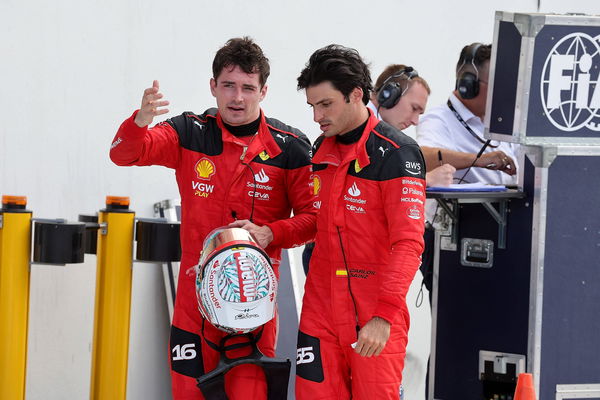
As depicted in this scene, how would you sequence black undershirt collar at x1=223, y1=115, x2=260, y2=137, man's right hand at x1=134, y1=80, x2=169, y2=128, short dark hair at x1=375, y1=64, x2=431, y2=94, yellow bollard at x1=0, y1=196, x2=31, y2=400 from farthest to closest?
short dark hair at x1=375, y1=64, x2=431, y2=94 < yellow bollard at x1=0, y1=196, x2=31, y2=400 < black undershirt collar at x1=223, y1=115, x2=260, y2=137 < man's right hand at x1=134, y1=80, x2=169, y2=128

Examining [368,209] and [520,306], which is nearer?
[368,209]

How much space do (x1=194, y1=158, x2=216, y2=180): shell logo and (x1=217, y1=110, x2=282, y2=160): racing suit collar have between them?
106mm

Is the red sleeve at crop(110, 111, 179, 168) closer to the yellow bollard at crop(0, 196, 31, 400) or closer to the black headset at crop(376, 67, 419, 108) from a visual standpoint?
the yellow bollard at crop(0, 196, 31, 400)

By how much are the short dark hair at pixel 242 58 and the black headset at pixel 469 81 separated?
1257 mm

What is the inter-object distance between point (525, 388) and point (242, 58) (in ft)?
5.54

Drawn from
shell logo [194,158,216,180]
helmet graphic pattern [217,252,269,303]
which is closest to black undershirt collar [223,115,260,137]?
shell logo [194,158,216,180]

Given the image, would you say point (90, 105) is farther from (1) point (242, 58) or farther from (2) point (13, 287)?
(1) point (242, 58)

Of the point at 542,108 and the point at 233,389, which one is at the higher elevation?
the point at 542,108

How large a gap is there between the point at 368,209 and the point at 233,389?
827 mm

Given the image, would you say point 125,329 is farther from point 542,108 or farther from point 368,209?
point 542,108

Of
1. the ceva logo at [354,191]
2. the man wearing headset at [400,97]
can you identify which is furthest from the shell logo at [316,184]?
the man wearing headset at [400,97]

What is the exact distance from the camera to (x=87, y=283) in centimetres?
517

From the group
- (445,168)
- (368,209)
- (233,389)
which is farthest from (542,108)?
(233,389)

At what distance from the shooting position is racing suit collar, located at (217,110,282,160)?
12.8ft
